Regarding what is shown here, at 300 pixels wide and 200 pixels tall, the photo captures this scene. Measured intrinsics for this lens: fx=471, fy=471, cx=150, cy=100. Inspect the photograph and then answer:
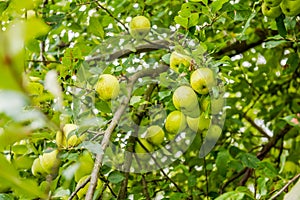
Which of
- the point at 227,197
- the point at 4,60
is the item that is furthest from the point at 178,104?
the point at 4,60

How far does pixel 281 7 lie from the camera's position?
1.32m

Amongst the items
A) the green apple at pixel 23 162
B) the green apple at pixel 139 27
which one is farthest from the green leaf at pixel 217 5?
the green apple at pixel 23 162

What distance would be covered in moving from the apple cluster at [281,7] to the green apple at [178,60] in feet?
0.86

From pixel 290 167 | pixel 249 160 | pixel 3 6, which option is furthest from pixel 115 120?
pixel 290 167

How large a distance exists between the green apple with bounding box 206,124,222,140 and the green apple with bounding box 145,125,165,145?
0.18 meters

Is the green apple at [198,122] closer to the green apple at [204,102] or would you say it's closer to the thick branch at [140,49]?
the green apple at [204,102]

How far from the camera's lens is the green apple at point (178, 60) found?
4.54 ft

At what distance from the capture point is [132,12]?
6.72 feet

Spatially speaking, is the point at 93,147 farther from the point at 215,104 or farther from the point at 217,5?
the point at 217,5

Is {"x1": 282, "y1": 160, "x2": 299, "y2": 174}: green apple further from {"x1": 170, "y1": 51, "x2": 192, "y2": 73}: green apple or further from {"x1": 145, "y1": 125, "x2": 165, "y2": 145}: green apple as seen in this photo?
{"x1": 170, "y1": 51, "x2": 192, "y2": 73}: green apple

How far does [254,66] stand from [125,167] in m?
1.32

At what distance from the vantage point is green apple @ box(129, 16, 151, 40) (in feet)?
5.64

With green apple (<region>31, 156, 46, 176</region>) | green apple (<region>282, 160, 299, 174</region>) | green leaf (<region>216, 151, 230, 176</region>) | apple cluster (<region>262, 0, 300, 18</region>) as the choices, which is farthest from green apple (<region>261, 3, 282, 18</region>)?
green apple (<region>282, 160, 299, 174</region>)

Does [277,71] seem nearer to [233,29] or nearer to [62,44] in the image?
[233,29]
